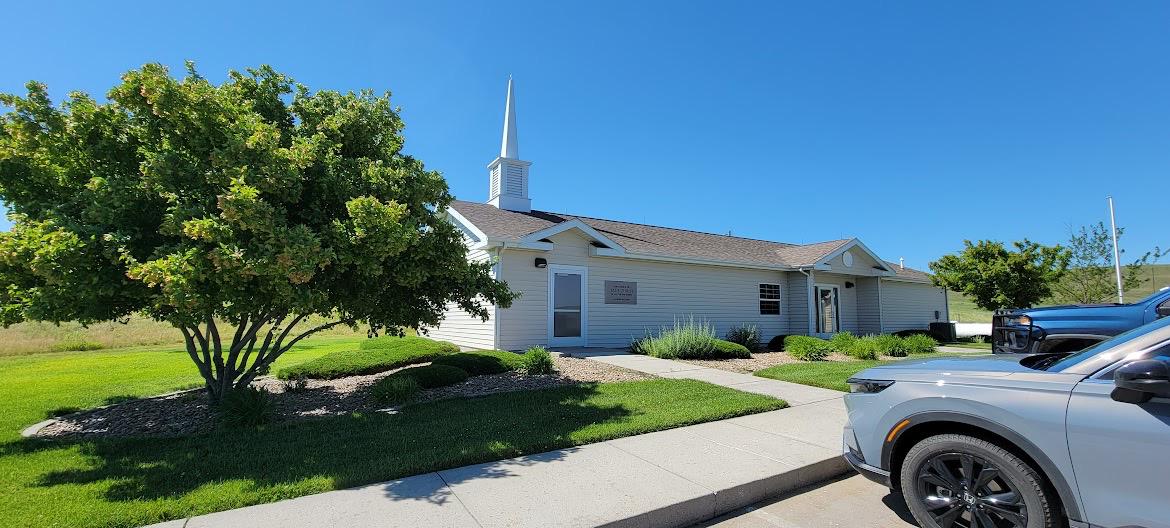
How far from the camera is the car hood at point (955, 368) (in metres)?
3.14

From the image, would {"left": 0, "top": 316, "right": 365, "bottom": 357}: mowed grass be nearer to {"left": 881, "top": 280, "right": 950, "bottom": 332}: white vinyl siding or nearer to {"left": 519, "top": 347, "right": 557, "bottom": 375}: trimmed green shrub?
{"left": 519, "top": 347, "right": 557, "bottom": 375}: trimmed green shrub

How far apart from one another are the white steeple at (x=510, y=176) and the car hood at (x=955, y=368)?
539 inches

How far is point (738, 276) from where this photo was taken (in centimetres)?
1741

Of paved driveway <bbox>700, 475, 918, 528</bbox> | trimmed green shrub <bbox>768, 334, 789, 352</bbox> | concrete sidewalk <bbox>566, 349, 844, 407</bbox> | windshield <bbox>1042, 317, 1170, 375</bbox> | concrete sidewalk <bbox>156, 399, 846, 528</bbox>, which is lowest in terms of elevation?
paved driveway <bbox>700, 475, 918, 528</bbox>

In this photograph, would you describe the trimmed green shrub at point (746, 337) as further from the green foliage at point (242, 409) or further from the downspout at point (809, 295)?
the green foliage at point (242, 409)

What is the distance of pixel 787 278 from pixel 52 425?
1893 cm

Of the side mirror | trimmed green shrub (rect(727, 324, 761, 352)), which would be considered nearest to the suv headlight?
the side mirror

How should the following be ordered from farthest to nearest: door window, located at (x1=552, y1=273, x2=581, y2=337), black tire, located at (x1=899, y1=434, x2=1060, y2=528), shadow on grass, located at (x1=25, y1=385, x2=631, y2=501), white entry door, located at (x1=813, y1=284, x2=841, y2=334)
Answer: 1. white entry door, located at (x1=813, y1=284, x2=841, y2=334)
2. door window, located at (x1=552, y1=273, x2=581, y2=337)
3. shadow on grass, located at (x1=25, y1=385, x2=631, y2=501)
4. black tire, located at (x1=899, y1=434, x2=1060, y2=528)

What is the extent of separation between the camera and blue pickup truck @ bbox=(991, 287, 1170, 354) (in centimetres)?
584

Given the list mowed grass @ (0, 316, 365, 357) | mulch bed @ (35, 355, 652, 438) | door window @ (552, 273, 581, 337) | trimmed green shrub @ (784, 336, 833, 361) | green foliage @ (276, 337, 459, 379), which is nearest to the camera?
mulch bed @ (35, 355, 652, 438)

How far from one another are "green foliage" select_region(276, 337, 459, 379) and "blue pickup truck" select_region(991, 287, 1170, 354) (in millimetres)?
9159

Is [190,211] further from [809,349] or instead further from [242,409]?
[809,349]

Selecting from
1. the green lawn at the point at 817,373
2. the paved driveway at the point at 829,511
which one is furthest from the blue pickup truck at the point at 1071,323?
the paved driveway at the point at 829,511

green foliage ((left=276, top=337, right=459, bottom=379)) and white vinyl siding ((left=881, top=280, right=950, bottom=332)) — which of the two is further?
white vinyl siding ((left=881, top=280, right=950, bottom=332))
